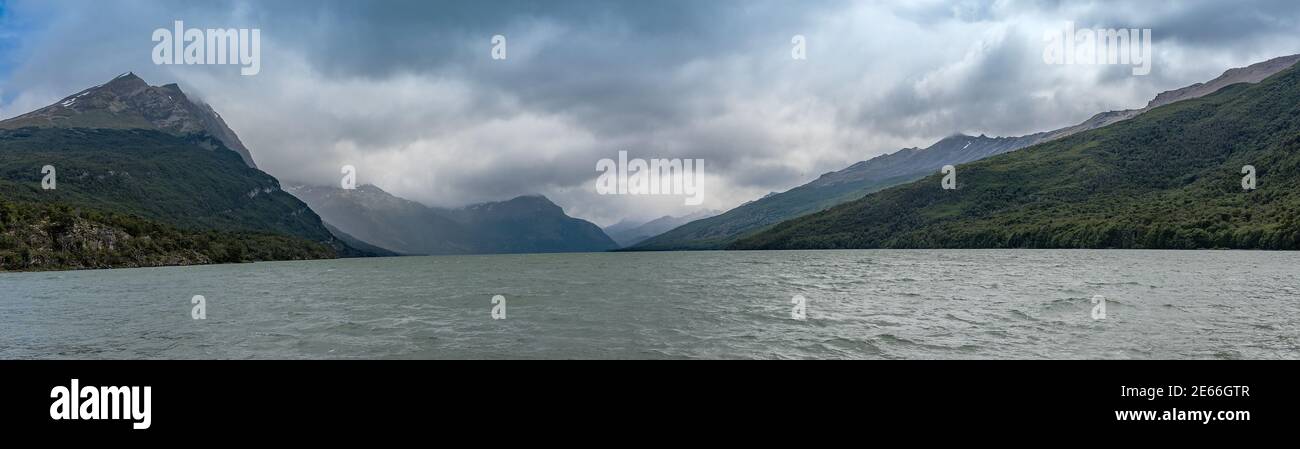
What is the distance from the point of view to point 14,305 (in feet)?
194

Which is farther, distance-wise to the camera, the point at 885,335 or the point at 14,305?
the point at 14,305
